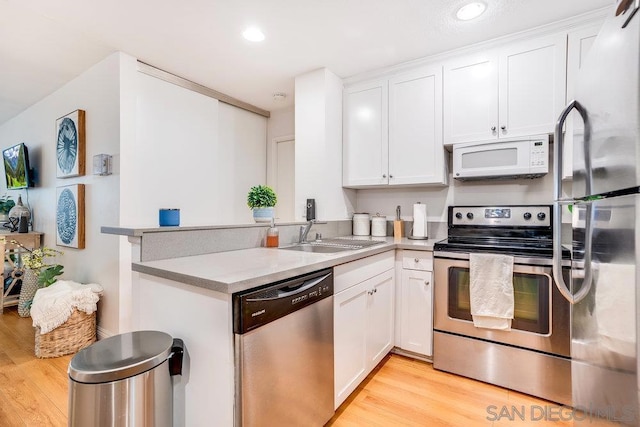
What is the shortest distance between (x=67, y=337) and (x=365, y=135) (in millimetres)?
3063

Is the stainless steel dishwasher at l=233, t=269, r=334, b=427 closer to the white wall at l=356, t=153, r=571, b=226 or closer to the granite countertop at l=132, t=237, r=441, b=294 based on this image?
the granite countertop at l=132, t=237, r=441, b=294

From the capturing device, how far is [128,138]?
2484 mm

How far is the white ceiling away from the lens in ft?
6.30

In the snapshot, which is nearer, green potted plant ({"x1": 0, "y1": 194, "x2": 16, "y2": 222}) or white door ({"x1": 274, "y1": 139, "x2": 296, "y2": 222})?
white door ({"x1": 274, "y1": 139, "x2": 296, "y2": 222})

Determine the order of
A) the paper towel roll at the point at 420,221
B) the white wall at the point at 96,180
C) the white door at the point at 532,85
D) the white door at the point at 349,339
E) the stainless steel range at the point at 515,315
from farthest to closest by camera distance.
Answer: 1. the paper towel roll at the point at 420,221
2. the white wall at the point at 96,180
3. the white door at the point at 532,85
4. the stainless steel range at the point at 515,315
5. the white door at the point at 349,339

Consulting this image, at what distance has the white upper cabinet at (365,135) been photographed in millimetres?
2752

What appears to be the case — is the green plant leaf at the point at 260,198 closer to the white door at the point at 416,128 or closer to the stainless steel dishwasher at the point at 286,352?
the stainless steel dishwasher at the point at 286,352

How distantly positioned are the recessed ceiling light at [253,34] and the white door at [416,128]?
3.89 ft

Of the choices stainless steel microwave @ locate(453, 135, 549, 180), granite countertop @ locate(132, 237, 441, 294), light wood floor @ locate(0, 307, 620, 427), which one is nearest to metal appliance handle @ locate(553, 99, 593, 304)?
granite countertop @ locate(132, 237, 441, 294)

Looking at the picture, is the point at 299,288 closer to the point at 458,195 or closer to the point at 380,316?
the point at 380,316

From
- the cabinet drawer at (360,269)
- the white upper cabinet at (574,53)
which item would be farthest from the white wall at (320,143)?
the white upper cabinet at (574,53)

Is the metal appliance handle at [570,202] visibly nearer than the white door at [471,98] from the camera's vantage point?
Yes

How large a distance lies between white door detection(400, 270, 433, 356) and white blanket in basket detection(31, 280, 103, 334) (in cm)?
259

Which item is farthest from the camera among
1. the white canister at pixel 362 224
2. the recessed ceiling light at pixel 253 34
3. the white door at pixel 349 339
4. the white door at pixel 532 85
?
the white canister at pixel 362 224
